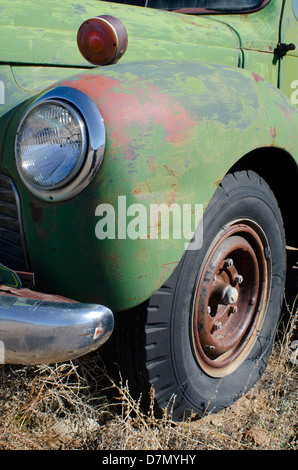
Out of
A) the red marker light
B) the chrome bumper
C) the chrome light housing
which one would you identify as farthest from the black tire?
the red marker light

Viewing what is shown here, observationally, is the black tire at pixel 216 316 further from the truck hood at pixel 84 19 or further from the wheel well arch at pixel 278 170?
the truck hood at pixel 84 19

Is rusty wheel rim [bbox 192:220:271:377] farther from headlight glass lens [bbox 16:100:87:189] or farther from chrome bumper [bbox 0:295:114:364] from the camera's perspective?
headlight glass lens [bbox 16:100:87:189]

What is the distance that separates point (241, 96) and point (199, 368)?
3.32 ft

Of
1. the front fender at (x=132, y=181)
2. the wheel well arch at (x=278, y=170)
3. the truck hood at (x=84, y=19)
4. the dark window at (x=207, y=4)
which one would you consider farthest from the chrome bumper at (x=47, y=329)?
the dark window at (x=207, y=4)

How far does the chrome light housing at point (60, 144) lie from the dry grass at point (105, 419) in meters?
0.77

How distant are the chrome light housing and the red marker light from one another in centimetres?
35

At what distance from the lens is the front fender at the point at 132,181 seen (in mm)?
1499

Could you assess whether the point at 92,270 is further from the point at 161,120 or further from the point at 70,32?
the point at 70,32

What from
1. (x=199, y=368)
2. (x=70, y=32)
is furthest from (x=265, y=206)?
(x=70, y=32)

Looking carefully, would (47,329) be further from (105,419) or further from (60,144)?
(105,419)

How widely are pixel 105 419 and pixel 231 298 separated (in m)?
0.67

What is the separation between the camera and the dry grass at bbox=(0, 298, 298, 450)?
69.3 inches

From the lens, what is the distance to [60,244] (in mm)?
1564

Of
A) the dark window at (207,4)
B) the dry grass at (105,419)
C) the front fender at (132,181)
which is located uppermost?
the dark window at (207,4)
